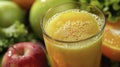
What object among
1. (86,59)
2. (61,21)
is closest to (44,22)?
(61,21)

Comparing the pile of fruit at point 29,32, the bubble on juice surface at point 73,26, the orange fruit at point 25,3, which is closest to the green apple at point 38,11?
the pile of fruit at point 29,32

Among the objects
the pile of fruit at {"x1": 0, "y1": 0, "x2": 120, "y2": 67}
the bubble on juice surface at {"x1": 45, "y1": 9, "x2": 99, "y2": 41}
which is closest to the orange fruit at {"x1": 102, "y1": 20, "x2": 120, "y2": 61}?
the pile of fruit at {"x1": 0, "y1": 0, "x2": 120, "y2": 67}

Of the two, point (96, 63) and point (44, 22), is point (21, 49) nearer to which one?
point (44, 22)

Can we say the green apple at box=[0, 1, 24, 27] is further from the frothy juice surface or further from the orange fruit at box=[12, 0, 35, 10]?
the frothy juice surface

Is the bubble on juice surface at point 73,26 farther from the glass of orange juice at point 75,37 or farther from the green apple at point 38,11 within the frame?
the green apple at point 38,11

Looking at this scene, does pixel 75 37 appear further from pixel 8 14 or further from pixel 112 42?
pixel 8 14

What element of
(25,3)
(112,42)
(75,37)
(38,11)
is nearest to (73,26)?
(75,37)
